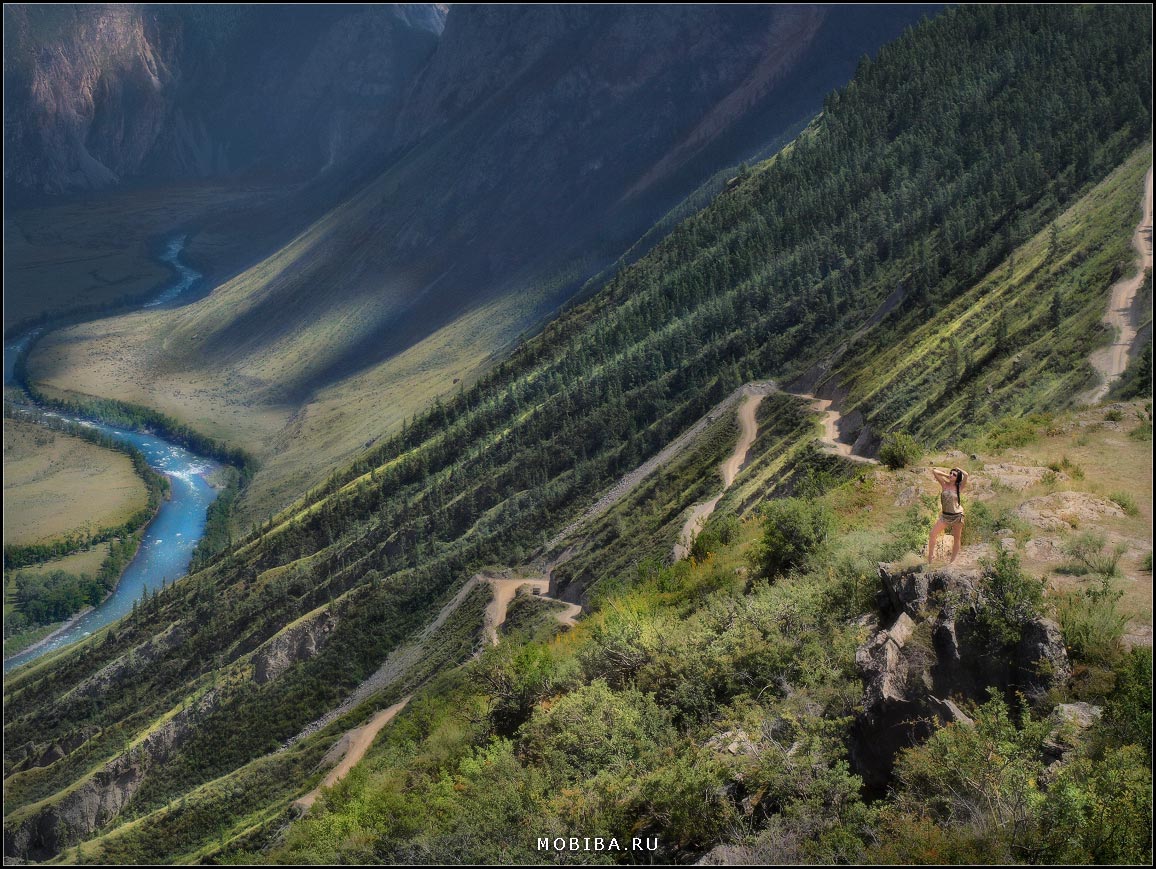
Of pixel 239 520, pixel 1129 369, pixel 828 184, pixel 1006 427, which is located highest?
pixel 828 184

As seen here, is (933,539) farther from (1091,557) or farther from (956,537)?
(1091,557)

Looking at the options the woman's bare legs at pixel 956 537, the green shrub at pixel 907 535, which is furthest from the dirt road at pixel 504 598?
the woman's bare legs at pixel 956 537

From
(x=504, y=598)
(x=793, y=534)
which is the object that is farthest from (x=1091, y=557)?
(x=504, y=598)

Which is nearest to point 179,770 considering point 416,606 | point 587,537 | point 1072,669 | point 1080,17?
point 416,606

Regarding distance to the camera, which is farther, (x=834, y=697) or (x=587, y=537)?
(x=587, y=537)

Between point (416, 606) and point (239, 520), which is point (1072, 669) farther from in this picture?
point (239, 520)

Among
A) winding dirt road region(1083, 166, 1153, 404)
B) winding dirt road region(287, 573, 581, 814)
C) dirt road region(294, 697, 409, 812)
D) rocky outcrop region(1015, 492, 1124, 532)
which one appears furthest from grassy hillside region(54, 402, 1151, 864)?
winding dirt road region(287, 573, 581, 814)

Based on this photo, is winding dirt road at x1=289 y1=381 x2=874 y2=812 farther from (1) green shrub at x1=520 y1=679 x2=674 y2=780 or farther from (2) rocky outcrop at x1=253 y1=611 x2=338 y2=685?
(1) green shrub at x1=520 y1=679 x2=674 y2=780
